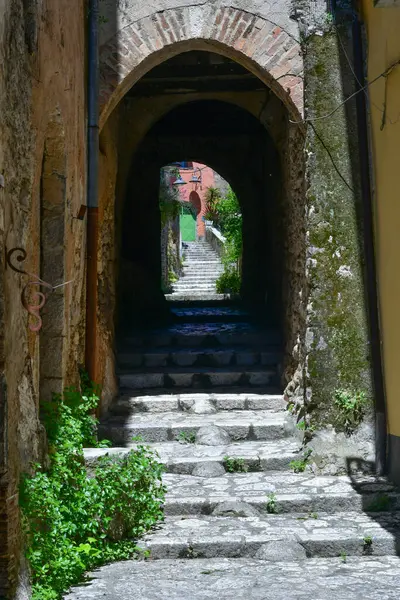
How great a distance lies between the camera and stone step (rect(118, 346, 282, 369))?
9.39m

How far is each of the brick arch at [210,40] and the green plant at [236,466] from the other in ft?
9.50

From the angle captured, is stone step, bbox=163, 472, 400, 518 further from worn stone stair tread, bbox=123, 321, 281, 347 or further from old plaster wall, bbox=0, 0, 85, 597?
worn stone stair tread, bbox=123, 321, 281, 347

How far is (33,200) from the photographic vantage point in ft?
17.7

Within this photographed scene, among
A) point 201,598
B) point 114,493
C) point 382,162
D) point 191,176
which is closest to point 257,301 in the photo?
point 382,162

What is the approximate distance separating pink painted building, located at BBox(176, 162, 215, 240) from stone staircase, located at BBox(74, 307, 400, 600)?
2379 cm

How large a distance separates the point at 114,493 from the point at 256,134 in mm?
8234

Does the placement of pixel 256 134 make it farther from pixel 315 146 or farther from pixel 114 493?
pixel 114 493

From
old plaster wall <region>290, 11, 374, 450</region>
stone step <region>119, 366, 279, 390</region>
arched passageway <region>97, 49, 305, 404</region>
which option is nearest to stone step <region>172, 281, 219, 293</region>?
arched passageway <region>97, 49, 305, 404</region>

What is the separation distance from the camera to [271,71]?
7.52 m

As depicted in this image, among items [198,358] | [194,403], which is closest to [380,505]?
[194,403]

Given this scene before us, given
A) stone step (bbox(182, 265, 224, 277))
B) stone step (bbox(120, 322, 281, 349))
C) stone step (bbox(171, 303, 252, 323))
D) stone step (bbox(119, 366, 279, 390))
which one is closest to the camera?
stone step (bbox(119, 366, 279, 390))

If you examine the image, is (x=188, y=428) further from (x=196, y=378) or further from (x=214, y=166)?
(x=214, y=166)

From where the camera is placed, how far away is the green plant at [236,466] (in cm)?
699

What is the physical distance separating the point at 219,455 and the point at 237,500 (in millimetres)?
952
